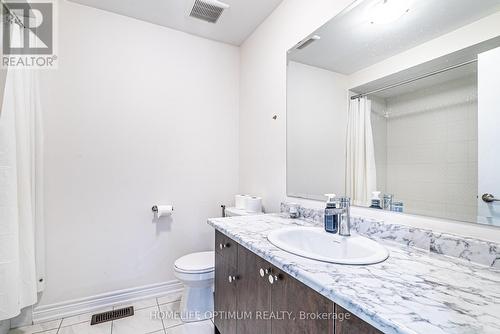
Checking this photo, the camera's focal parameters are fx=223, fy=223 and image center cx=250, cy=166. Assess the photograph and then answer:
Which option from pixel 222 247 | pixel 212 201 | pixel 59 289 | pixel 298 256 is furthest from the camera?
pixel 212 201

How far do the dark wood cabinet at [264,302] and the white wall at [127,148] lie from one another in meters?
0.94

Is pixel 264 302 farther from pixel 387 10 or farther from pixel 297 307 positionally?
pixel 387 10

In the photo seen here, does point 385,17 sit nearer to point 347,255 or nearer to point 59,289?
point 347,255

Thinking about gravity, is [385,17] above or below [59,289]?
above

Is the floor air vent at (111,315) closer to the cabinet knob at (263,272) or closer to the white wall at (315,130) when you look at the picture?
the cabinet knob at (263,272)

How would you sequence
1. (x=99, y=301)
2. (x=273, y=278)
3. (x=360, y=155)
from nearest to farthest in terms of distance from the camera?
1. (x=273, y=278)
2. (x=360, y=155)
3. (x=99, y=301)

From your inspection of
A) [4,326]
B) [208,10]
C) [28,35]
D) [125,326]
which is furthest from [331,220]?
[28,35]

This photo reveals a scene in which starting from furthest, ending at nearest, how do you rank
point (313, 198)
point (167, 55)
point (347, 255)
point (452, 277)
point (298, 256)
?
point (167, 55), point (313, 198), point (347, 255), point (298, 256), point (452, 277)

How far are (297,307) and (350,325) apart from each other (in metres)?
0.23

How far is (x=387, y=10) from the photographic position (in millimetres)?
1151

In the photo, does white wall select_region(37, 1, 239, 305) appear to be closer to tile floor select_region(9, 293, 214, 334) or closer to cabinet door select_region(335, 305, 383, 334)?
tile floor select_region(9, 293, 214, 334)

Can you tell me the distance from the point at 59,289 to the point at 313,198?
210 cm

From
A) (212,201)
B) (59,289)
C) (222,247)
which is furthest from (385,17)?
(59,289)

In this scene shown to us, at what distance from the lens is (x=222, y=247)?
139cm
